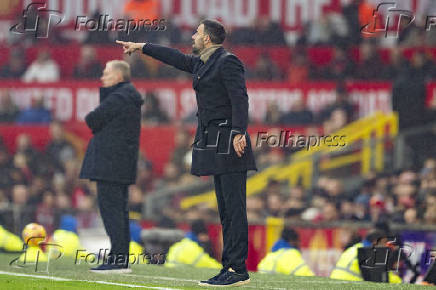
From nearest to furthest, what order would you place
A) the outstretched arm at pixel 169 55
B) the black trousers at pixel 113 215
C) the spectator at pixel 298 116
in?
1. the outstretched arm at pixel 169 55
2. the black trousers at pixel 113 215
3. the spectator at pixel 298 116

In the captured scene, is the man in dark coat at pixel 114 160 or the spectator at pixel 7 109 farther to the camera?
the spectator at pixel 7 109

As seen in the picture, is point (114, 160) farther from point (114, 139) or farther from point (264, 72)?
point (264, 72)

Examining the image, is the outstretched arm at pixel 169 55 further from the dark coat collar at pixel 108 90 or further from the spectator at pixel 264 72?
the spectator at pixel 264 72

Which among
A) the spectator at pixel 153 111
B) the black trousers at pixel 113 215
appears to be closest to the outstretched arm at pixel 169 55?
the black trousers at pixel 113 215

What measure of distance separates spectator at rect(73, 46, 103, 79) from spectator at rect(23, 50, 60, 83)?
382 millimetres

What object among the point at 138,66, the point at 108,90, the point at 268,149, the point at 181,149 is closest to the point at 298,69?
the point at 268,149

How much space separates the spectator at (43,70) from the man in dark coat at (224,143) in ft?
38.9

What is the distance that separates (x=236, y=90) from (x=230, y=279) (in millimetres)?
1466

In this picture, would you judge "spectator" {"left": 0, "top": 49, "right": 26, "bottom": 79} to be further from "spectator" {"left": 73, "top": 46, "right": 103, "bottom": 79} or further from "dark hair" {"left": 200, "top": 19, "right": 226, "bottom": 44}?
"dark hair" {"left": 200, "top": 19, "right": 226, "bottom": 44}

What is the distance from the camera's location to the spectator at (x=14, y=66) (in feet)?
69.6

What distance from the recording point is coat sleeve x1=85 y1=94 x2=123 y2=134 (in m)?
10.7

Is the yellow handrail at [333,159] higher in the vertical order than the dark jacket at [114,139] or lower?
higher

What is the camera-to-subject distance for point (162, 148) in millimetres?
19578

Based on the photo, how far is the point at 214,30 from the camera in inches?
366
